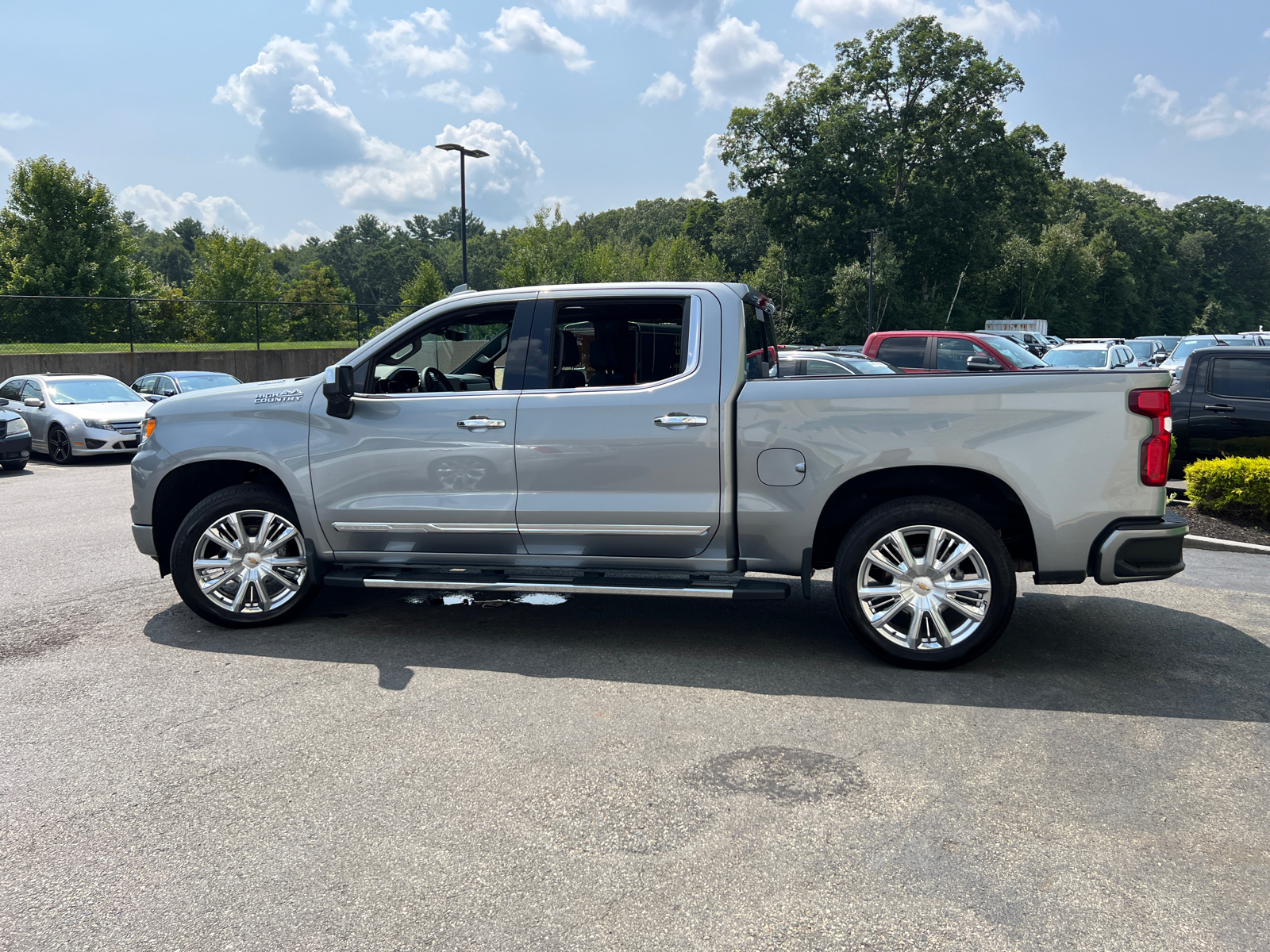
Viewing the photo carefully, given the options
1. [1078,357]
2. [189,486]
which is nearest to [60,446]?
[189,486]

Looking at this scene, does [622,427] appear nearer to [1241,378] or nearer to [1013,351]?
[1241,378]

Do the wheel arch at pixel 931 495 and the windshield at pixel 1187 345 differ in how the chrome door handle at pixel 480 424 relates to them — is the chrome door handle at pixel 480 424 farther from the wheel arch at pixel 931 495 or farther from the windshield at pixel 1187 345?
the windshield at pixel 1187 345

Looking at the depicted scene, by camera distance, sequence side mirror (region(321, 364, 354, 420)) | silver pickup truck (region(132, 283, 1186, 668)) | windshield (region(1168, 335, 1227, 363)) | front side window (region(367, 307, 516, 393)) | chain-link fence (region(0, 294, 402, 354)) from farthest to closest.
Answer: chain-link fence (region(0, 294, 402, 354)) < windshield (region(1168, 335, 1227, 363)) < front side window (region(367, 307, 516, 393)) < side mirror (region(321, 364, 354, 420)) < silver pickup truck (region(132, 283, 1186, 668))

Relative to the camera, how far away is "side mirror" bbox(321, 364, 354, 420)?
216 inches

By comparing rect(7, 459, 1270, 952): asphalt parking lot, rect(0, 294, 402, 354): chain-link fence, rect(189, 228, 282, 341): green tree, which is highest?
rect(189, 228, 282, 341): green tree

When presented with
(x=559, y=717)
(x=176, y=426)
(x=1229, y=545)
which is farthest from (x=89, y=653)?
(x=1229, y=545)

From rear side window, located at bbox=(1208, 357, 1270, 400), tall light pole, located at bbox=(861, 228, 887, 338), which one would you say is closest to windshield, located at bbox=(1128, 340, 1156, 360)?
tall light pole, located at bbox=(861, 228, 887, 338)

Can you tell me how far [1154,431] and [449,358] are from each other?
3.86m

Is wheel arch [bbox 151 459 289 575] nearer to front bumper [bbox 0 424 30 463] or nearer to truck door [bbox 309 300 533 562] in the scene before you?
truck door [bbox 309 300 533 562]

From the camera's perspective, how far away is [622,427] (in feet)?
17.0

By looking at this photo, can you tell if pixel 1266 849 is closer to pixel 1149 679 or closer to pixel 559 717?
pixel 1149 679

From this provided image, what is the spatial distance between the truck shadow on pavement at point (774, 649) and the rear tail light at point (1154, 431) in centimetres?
106

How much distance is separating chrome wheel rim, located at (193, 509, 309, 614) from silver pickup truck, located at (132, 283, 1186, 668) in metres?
0.01

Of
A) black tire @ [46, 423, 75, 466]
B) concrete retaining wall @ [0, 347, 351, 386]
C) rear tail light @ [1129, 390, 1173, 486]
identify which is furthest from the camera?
concrete retaining wall @ [0, 347, 351, 386]
